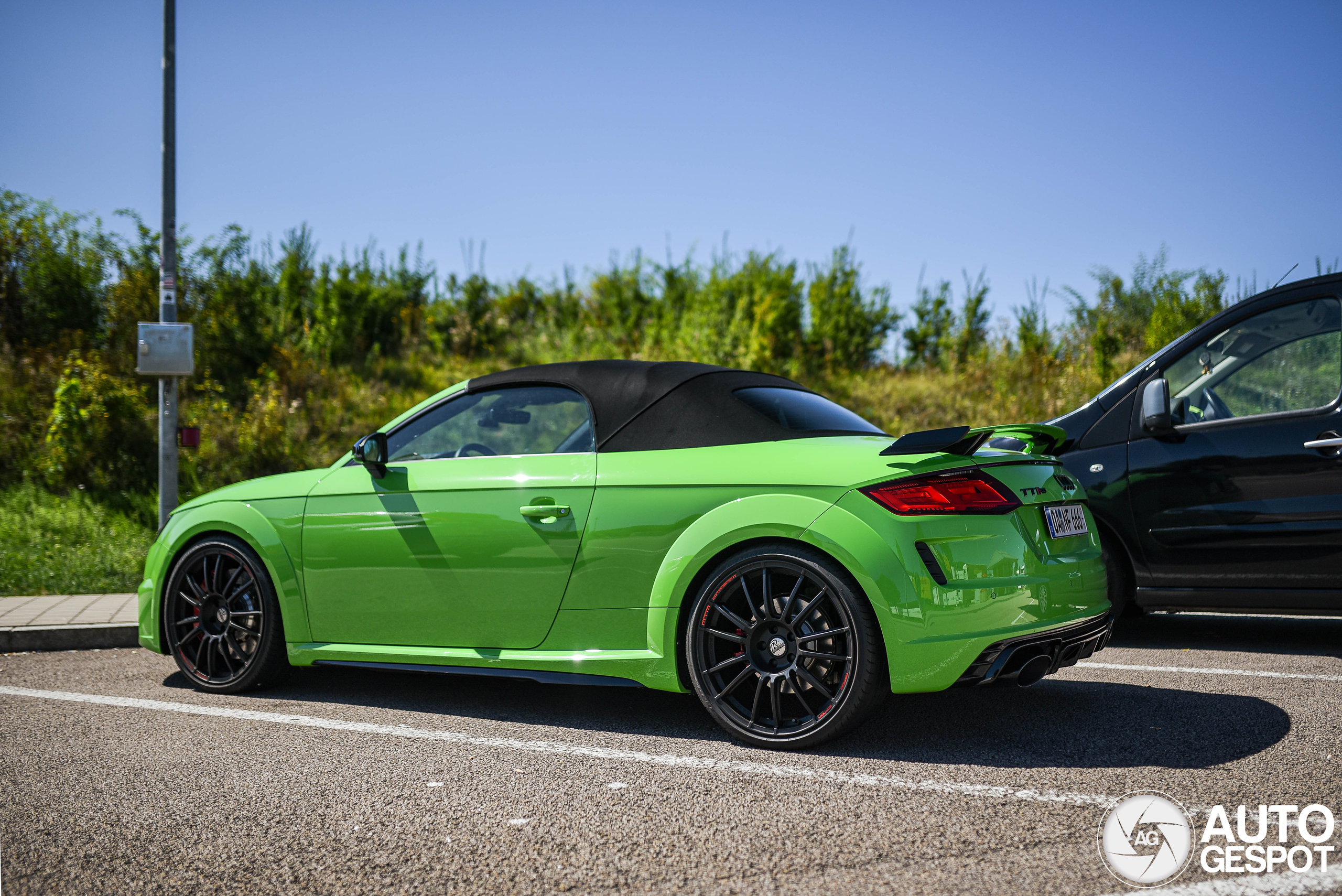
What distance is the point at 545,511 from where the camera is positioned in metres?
4.11

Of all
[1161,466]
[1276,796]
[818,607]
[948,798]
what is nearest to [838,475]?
[818,607]

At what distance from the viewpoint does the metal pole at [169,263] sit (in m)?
9.20

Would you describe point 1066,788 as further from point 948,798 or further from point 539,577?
point 539,577

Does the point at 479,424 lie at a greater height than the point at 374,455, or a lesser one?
greater

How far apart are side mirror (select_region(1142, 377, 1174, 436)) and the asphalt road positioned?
126cm

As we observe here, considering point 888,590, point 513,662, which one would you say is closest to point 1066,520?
point 888,590

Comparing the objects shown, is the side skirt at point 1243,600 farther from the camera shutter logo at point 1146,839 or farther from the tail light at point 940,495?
the camera shutter logo at point 1146,839

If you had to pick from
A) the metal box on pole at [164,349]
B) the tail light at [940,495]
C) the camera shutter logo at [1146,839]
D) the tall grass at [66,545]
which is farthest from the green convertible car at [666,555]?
the metal box on pole at [164,349]

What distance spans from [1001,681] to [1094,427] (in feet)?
9.18

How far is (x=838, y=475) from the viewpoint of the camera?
3.65 metres

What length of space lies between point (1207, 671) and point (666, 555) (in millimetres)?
2936

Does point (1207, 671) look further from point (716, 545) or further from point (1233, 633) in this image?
point (716, 545)

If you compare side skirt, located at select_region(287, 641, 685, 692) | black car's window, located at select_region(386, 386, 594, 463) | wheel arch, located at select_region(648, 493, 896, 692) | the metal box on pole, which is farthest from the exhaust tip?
the metal box on pole

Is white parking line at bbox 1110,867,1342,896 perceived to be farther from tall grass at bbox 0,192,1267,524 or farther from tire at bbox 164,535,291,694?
tall grass at bbox 0,192,1267,524
